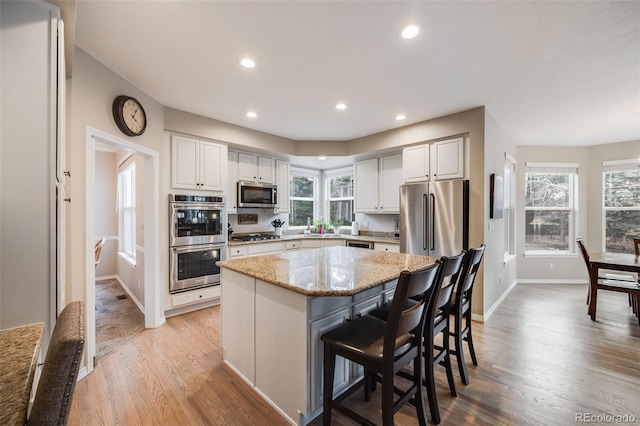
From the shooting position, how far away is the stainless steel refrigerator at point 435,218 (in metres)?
3.35

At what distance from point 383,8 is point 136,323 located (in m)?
4.08

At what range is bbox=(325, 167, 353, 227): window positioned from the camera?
5.84 metres

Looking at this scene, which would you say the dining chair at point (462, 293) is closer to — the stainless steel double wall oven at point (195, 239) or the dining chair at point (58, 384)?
the dining chair at point (58, 384)

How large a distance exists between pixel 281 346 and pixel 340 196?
4.50 meters

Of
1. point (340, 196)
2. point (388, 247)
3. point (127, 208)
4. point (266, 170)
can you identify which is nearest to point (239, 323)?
point (388, 247)

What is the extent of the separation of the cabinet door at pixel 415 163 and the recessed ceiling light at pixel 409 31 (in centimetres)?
208

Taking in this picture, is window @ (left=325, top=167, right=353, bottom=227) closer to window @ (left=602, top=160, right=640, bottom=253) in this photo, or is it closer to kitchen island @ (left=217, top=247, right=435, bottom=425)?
kitchen island @ (left=217, top=247, right=435, bottom=425)

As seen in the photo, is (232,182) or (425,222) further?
(232,182)

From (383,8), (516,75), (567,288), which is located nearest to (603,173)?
(567,288)

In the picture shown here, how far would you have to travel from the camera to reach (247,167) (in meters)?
4.51

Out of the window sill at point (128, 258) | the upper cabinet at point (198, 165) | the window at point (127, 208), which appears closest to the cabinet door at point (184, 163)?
the upper cabinet at point (198, 165)

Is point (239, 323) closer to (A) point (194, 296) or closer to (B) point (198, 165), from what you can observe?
(A) point (194, 296)

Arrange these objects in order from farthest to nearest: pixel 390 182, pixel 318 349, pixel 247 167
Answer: pixel 390 182, pixel 247 167, pixel 318 349

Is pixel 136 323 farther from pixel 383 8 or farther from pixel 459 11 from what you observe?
pixel 459 11
